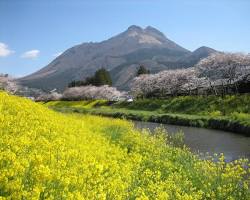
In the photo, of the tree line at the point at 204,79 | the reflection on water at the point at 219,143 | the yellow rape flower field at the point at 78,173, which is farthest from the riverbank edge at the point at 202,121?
the yellow rape flower field at the point at 78,173

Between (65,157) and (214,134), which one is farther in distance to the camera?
Result: (214,134)

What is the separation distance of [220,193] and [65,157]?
3998 mm

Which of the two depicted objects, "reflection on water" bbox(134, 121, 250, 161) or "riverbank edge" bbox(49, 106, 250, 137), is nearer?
"reflection on water" bbox(134, 121, 250, 161)

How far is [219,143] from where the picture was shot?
25312 mm

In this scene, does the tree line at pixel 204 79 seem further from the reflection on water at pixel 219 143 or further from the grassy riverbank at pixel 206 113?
the reflection on water at pixel 219 143

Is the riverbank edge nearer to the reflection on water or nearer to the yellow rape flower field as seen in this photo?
the reflection on water

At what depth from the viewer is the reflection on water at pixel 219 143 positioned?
2143cm

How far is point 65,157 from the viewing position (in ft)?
28.7

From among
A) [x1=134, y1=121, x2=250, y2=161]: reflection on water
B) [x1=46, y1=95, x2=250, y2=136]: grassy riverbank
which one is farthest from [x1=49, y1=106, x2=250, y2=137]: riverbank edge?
[x1=134, y1=121, x2=250, y2=161]: reflection on water

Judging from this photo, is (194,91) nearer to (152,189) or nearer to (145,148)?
(145,148)

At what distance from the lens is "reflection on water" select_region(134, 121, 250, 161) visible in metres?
21.4

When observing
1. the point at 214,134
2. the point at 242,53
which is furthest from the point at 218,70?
the point at 214,134

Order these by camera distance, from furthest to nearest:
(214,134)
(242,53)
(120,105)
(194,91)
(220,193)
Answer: (120,105), (194,91), (242,53), (214,134), (220,193)

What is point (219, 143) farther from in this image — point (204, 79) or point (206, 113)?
point (204, 79)
